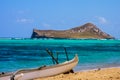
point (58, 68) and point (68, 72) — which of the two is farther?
point (68, 72)

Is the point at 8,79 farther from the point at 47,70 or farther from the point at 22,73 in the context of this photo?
the point at 47,70

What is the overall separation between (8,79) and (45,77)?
13.3ft

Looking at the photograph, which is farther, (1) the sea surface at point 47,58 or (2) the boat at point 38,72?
(1) the sea surface at point 47,58

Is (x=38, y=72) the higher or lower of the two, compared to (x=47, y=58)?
higher

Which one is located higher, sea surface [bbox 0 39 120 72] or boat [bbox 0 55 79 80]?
boat [bbox 0 55 79 80]

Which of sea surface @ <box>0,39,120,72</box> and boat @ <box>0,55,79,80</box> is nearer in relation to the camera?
boat @ <box>0,55,79,80</box>

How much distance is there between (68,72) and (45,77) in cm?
372

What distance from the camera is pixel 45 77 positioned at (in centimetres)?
2592

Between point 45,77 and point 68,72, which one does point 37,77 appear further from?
point 68,72

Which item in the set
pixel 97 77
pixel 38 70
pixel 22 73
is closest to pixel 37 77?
pixel 38 70

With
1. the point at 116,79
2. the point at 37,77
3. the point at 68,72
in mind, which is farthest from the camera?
the point at 68,72

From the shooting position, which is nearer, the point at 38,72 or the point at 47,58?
the point at 38,72

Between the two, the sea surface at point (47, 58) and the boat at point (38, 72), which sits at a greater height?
the boat at point (38, 72)

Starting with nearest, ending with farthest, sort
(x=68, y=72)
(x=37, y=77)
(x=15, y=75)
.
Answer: (x=15, y=75) < (x=37, y=77) < (x=68, y=72)
